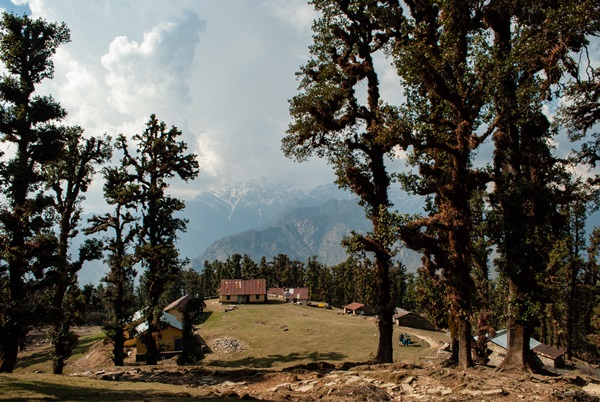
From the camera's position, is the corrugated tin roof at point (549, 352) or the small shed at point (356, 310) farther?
the small shed at point (356, 310)

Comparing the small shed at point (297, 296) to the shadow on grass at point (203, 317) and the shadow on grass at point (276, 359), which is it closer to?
the shadow on grass at point (203, 317)

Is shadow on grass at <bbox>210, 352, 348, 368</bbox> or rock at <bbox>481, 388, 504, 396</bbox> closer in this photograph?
rock at <bbox>481, 388, 504, 396</bbox>

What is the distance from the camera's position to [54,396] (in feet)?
40.7

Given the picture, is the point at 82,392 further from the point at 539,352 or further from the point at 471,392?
the point at 539,352

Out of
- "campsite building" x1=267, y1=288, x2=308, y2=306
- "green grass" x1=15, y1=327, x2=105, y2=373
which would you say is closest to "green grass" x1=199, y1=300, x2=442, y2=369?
"green grass" x1=15, y1=327, x2=105, y2=373

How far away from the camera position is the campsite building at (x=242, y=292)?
102625mm

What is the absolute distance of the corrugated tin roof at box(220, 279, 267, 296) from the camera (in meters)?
103

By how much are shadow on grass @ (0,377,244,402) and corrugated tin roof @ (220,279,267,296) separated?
294 ft

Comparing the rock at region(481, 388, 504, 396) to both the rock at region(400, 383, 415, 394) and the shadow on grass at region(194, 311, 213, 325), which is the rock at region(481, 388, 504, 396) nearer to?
the rock at region(400, 383, 415, 394)

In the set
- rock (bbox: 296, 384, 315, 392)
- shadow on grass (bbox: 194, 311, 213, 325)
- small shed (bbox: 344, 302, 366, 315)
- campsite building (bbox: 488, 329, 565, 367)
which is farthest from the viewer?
small shed (bbox: 344, 302, 366, 315)

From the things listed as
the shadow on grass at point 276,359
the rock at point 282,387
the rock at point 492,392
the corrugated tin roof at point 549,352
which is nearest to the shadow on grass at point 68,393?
the rock at point 282,387

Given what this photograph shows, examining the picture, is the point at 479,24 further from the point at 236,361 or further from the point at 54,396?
the point at 236,361

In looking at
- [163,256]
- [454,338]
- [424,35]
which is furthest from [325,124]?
[454,338]

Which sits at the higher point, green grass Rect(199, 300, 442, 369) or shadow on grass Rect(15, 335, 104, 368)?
green grass Rect(199, 300, 442, 369)
